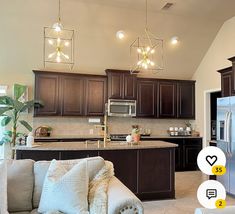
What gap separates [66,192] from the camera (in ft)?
7.61

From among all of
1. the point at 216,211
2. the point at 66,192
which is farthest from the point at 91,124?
the point at 216,211

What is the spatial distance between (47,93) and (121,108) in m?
1.94

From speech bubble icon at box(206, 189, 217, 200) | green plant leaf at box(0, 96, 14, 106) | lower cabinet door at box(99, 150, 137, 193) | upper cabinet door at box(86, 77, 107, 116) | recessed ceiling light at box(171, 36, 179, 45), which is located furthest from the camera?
upper cabinet door at box(86, 77, 107, 116)

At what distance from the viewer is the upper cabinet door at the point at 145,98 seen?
6.86m

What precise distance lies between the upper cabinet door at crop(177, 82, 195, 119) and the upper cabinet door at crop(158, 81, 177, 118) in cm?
17

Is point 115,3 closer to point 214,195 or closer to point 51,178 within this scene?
point 51,178

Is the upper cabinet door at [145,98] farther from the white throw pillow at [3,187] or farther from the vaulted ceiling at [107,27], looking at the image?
the white throw pillow at [3,187]

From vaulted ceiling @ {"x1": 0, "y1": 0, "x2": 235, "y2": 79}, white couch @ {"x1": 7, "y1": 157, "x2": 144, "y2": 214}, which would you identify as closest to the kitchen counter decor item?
vaulted ceiling @ {"x1": 0, "y1": 0, "x2": 235, "y2": 79}

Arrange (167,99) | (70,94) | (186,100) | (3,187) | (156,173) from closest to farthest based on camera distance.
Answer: (3,187), (156,173), (70,94), (167,99), (186,100)

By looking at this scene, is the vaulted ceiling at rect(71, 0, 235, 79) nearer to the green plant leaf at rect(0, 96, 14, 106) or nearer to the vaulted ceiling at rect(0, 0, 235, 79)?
the vaulted ceiling at rect(0, 0, 235, 79)

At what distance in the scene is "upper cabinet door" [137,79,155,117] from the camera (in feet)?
22.5

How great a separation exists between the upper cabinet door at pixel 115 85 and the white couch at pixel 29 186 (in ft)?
12.9

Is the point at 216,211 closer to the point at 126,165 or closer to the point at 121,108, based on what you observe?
the point at 126,165

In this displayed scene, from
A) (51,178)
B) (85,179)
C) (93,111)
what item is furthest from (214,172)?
(93,111)
